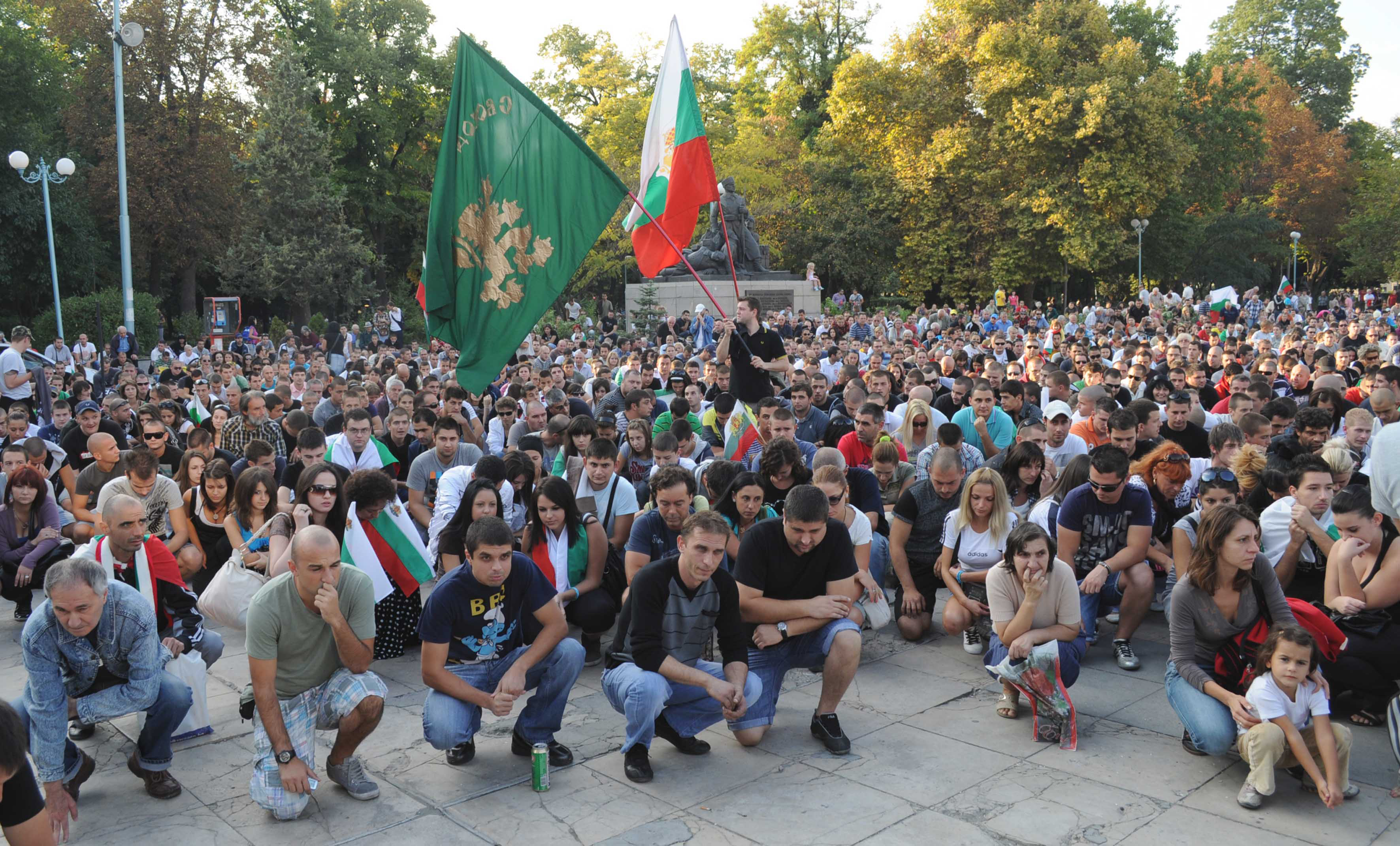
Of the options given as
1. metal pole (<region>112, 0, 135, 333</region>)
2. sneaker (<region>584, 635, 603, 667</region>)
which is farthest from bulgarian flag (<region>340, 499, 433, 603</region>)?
metal pole (<region>112, 0, 135, 333</region>)

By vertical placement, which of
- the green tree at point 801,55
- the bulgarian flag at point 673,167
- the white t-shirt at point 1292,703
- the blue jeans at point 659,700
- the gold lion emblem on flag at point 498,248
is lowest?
the blue jeans at point 659,700

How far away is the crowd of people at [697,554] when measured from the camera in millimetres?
4754

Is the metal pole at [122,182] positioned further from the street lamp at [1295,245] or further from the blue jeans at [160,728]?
the street lamp at [1295,245]

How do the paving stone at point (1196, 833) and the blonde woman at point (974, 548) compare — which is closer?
the paving stone at point (1196, 833)

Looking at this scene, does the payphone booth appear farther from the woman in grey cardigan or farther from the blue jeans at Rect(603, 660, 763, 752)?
the woman in grey cardigan

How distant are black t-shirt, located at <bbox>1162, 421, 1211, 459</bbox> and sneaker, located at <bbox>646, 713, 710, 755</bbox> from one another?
553 cm

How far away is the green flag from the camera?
7395 millimetres

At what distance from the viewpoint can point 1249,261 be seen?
4881cm

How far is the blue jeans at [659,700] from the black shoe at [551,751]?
0.28 metres

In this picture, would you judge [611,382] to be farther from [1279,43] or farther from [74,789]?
[1279,43]

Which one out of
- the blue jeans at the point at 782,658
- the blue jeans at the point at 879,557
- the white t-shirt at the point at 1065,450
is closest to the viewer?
the blue jeans at the point at 782,658

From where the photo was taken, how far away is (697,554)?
198 inches

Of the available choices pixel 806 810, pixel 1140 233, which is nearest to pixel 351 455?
pixel 806 810

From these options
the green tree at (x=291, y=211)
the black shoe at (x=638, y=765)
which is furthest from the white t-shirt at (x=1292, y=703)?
the green tree at (x=291, y=211)
